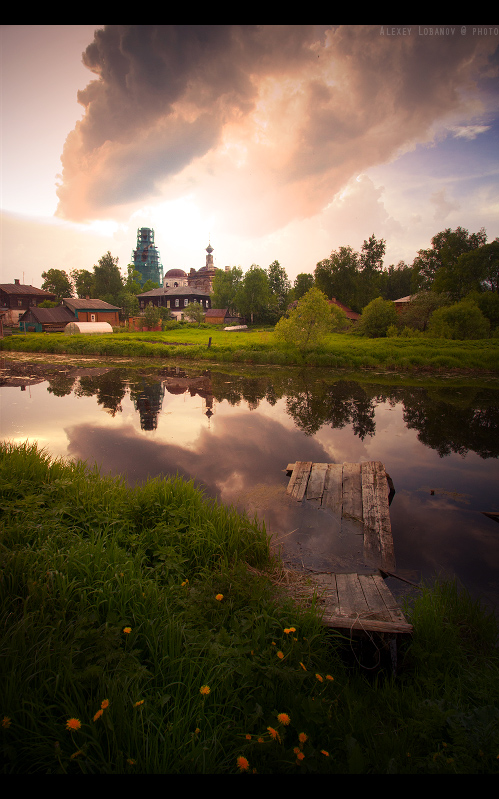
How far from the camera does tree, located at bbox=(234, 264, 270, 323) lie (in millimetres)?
56688

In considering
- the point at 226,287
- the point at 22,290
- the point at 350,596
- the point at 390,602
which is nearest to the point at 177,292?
the point at 226,287

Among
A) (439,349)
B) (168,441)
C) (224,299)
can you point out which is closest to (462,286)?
(439,349)

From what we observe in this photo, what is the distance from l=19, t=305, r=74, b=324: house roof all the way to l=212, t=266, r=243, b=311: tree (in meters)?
24.1

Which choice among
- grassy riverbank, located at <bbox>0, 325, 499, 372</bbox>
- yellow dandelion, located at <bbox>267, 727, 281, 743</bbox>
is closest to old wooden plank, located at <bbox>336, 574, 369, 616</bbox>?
yellow dandelion, located at <bbox>267, 727, 281, 743</bbox>

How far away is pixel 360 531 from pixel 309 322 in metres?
20.6

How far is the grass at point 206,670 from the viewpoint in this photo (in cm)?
221

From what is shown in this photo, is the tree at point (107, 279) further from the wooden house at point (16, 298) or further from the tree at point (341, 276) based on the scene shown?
the tree at point (341, 276)

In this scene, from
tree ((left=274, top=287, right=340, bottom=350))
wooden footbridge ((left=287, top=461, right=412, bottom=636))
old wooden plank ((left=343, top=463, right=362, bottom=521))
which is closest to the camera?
wooden footbridge ((left=287, top=461, right=412, bottom=636))

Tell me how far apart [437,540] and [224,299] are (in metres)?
61.7

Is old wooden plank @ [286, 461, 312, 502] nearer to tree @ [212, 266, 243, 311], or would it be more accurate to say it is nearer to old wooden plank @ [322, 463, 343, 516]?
old wooden plank @ [322, 463, 343, 516]

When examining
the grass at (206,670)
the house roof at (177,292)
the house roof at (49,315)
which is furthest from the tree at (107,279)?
the grass at (206,670)

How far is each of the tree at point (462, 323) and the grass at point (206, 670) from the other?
2912 cm

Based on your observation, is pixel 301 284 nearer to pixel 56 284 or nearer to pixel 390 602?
pixel 56 284

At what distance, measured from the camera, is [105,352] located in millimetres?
30531
